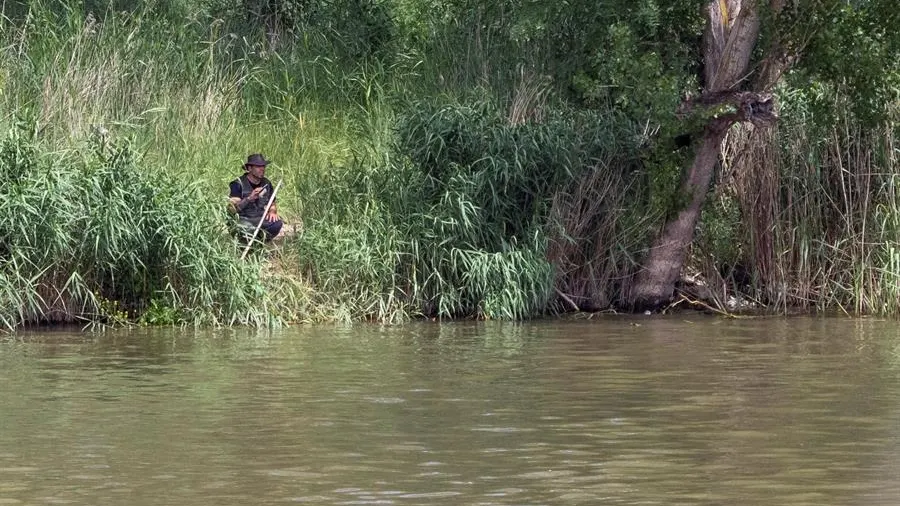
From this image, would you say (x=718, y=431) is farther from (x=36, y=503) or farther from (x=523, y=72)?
(x=523, y=72)

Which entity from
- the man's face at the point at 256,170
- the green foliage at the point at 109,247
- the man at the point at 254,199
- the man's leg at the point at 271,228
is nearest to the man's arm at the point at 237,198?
the man at the point at 254,199

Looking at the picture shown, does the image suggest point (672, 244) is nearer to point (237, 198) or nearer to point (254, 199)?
point (254, 199)

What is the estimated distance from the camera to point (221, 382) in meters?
10.4

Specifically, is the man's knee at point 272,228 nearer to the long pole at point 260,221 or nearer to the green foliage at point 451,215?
the long pole at point 260,221

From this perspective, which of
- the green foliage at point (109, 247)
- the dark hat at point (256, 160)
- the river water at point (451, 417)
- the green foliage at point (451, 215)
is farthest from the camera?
the dark hat at point (256, 160)

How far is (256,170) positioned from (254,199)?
1.12 feet

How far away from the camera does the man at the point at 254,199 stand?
47.9 feet

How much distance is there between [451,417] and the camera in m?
8.98

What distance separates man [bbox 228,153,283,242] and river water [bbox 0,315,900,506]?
1.47 meters

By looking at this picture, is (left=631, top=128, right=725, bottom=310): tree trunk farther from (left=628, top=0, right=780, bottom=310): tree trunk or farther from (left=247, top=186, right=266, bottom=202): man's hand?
(left=247, top=186, right=266, bottom=202): man's hand

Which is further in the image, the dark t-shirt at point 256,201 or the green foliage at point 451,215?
the dark t-shirt at point 256,201

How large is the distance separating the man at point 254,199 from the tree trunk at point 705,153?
11.5 feet

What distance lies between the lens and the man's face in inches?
588

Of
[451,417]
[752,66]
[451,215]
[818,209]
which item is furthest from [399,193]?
[451,417]
